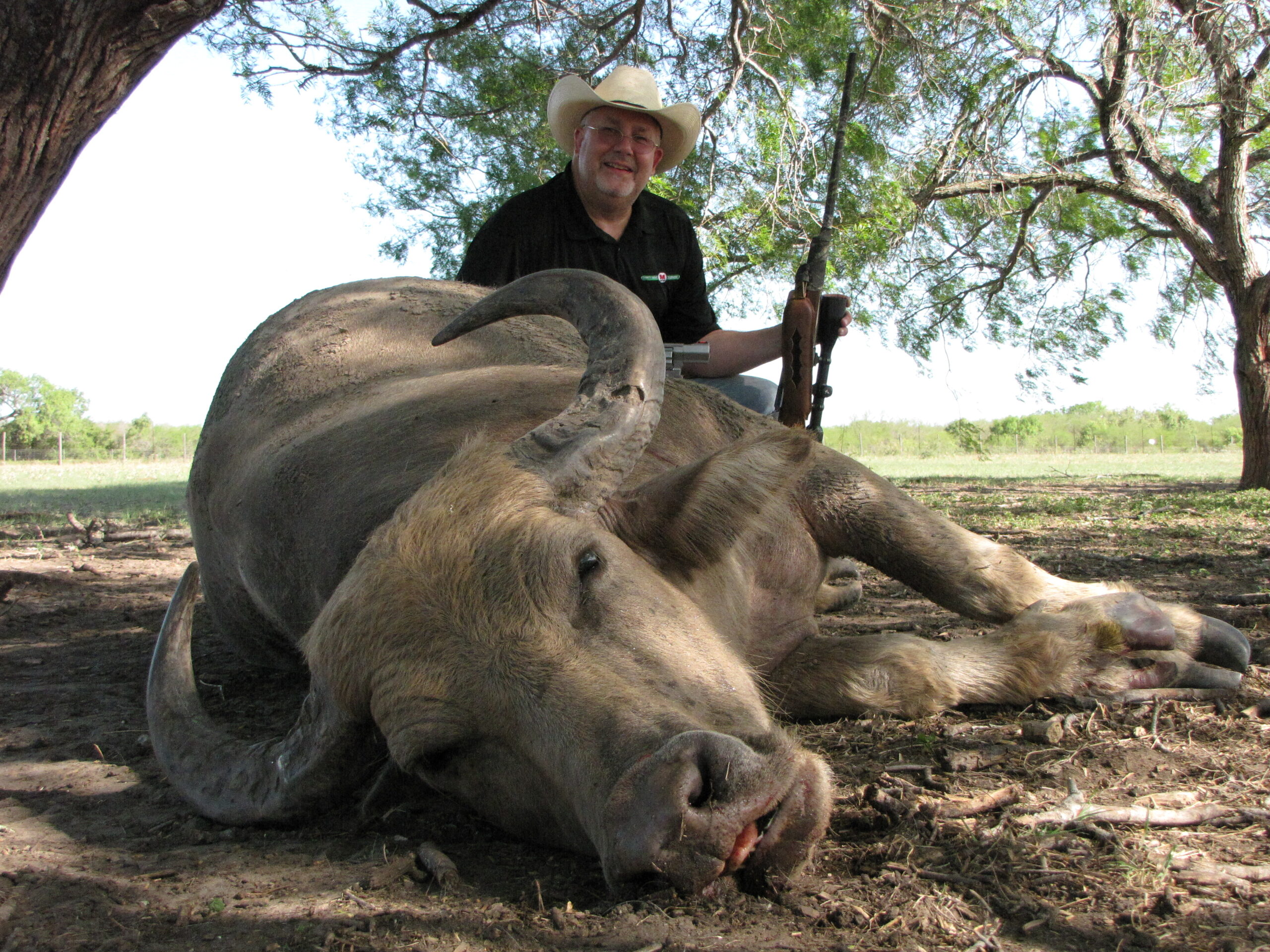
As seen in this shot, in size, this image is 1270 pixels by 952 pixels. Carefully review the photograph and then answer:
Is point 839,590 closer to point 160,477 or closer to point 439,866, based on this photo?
point 439,866

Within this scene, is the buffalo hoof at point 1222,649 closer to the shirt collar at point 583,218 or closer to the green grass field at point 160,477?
the shirt collar at point 583,218

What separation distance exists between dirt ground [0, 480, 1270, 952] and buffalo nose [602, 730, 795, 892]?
113 mm

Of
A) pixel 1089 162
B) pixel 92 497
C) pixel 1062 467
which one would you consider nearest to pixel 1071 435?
pixel 1062 467

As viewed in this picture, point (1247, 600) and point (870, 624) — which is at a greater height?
point (1247, 600)

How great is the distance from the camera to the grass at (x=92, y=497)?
385 inches

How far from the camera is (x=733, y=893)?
1773mm

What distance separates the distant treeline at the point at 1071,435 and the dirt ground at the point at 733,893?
43440 mm

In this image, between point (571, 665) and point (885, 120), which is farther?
point (885, 120)

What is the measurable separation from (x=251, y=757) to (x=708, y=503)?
132 centimetres

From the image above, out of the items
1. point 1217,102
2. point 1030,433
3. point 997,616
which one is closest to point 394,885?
point 997,616

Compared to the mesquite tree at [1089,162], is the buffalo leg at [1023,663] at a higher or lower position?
lower

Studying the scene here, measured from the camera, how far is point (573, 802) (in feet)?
6.26

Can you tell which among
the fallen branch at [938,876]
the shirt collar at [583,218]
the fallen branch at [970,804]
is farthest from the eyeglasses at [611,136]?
the fallen branch at [938,876]

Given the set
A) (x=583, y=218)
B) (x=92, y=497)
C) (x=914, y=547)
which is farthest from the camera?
(x=92, y=497)
